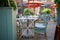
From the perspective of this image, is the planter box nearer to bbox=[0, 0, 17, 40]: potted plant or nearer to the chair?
bbox=[0, 0, 17, 40]: potted plant

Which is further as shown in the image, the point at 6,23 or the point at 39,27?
the point at 39,27

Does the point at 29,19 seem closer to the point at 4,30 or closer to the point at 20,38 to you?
the point at 20,38

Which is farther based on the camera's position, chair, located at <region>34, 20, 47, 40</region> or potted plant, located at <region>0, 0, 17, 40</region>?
chair, located at <region>34, 20, 47, 40</region>

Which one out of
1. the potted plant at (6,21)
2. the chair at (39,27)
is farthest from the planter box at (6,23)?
the chair at (39,27)

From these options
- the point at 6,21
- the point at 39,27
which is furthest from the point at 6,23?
the point at 39,27

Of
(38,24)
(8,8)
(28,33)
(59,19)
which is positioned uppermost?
(8,8)

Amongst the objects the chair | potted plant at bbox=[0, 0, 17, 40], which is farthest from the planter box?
the chair

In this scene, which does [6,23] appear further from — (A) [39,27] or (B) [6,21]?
(A) [39,27]

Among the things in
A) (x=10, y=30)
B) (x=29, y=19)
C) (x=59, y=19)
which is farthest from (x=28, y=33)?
(x=10, y=30)

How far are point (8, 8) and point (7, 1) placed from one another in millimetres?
225

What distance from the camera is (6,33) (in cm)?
378

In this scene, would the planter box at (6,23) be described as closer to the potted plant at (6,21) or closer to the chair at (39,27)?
the potted plant at (6,21)

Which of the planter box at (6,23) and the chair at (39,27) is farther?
the chair at (39,27)

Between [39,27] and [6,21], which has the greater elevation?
[6,21]
